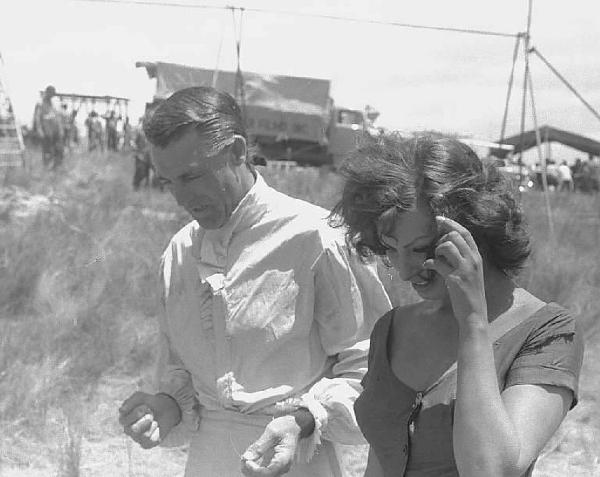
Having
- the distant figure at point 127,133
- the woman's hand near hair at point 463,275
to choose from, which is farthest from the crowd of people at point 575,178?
the woman's hand near hair at point 463,275

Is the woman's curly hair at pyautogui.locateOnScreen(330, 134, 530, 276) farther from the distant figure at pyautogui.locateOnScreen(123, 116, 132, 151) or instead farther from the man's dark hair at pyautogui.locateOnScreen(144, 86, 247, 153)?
the distant figure at pyautogui.locateOnScreen(123, 116, 132, 151)

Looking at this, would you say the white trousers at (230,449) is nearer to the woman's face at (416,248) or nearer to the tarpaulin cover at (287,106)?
the woman's face at (416,248)

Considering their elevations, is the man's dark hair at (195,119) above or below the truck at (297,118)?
above

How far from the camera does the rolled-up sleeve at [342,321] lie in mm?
2166

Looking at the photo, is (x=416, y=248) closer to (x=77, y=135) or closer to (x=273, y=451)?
(x=273, y=451)

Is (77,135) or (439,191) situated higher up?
(439,191)

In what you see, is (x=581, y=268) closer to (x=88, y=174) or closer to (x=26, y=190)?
(x=26, y=190)

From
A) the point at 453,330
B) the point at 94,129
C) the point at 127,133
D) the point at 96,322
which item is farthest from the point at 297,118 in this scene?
the point at 453,330

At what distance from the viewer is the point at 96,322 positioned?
6.10m

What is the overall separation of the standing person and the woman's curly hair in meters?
0.51

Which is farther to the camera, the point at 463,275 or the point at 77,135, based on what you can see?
the point at 77,135

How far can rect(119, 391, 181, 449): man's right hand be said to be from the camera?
7.42 feet

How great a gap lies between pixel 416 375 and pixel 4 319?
5.17 m

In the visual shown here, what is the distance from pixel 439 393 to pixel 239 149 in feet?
3.08
